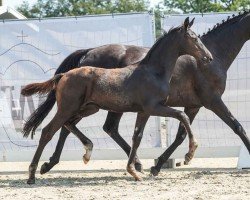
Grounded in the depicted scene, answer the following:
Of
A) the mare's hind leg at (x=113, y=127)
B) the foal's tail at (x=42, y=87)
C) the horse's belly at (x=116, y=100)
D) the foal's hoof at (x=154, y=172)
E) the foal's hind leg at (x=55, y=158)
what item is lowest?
the foal's hoof at (x=154, y=172)

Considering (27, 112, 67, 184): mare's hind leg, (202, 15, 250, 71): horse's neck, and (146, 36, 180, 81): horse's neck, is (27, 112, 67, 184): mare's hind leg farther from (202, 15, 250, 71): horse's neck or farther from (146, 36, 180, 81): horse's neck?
(202, 15, 250, 71): horse's neck

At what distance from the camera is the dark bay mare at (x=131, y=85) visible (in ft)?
25.2

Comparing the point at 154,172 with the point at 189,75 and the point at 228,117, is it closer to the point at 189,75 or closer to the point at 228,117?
the point at 228,117

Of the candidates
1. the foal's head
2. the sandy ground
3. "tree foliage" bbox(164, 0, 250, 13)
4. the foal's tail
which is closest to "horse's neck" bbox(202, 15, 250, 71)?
the foal's head

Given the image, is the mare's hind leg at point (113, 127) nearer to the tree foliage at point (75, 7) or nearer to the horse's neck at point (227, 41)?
the horse's neck at point (227, 41)

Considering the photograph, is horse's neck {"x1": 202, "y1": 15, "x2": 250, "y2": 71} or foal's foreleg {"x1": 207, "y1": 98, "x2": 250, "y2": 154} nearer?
foal's foreleg {"x1": 207, "y1": 98, "x2": 250, "y2": 154}

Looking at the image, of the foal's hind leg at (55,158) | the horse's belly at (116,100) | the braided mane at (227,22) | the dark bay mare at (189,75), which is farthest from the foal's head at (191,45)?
the foal's hind leg at (55,158)

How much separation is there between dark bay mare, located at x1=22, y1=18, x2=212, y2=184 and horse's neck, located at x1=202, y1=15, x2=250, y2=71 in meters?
0.93

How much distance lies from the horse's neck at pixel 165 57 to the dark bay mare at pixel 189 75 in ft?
2.31

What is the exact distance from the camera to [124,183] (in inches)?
307

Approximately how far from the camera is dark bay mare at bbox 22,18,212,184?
7688 millimetres

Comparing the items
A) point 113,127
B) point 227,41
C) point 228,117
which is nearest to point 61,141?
point 113,127

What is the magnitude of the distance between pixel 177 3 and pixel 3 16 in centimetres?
1462

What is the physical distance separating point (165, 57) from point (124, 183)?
1.57m
